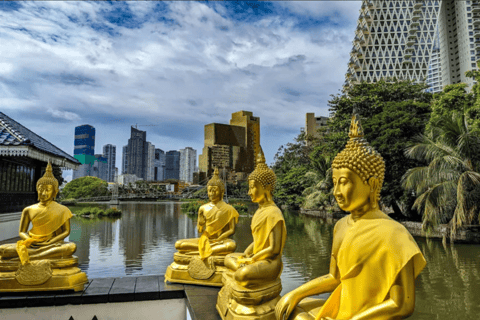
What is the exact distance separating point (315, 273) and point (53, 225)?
17.0ft

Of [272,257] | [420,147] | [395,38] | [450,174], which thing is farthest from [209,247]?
[395,38]

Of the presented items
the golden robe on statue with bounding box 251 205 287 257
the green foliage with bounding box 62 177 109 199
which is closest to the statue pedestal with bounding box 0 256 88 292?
the golden robe on statue with bounding box 251 205 287 257

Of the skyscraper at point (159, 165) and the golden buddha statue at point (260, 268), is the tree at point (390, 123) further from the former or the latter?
the skyscraper at point (159, 165)

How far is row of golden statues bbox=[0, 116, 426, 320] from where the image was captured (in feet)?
5.83

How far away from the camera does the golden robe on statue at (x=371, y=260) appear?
173 cm

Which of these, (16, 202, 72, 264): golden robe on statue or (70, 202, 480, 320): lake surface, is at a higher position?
(16, 202, 72, 264): golden robe on statue

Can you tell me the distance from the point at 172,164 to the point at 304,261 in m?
87.3

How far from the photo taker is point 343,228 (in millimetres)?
2125

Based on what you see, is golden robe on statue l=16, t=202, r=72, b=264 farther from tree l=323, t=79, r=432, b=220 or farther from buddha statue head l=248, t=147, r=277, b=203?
tree l=323, t=79, r=432, b=220

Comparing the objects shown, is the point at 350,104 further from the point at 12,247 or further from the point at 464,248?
the point at 12,247

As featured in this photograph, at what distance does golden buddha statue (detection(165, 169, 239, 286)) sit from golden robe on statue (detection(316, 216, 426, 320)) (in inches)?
115

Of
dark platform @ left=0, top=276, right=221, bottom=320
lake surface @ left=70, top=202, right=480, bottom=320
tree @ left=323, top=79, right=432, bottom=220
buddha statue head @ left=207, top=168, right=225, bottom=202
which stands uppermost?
tree @ left=323, top=79, right=432, bottom=220

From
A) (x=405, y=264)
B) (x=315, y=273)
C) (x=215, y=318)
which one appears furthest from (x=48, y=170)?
(x=315, y=273)

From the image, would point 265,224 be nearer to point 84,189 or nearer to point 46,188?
point 46,188
